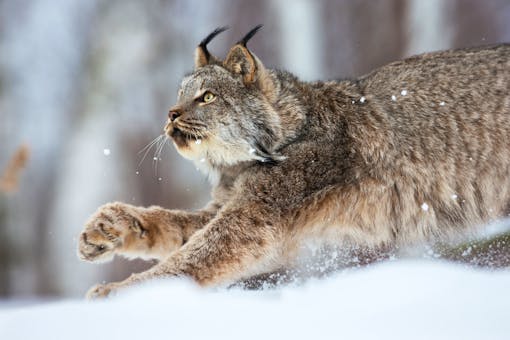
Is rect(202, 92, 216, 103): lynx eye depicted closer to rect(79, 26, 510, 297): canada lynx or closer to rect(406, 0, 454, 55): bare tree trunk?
rect(79, 26, 510, 297): canada lynx

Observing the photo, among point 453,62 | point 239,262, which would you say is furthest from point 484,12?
point 239,262

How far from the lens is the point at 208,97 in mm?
3791

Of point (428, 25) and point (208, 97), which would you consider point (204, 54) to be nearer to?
point (208, 97)

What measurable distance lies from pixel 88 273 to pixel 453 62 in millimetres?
5395

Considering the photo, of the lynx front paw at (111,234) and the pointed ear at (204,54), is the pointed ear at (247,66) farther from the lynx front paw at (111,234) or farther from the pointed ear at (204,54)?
the lynx front paw at (111,234)

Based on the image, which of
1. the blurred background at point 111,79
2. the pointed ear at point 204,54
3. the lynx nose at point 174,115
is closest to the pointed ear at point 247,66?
the pointed ear at point 204,54

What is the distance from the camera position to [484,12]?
248 inches

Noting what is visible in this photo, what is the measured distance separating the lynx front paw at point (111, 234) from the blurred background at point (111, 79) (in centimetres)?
322

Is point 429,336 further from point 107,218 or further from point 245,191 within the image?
point 107,218

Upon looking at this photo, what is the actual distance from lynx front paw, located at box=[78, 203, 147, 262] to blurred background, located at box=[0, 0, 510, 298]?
322 centimetres

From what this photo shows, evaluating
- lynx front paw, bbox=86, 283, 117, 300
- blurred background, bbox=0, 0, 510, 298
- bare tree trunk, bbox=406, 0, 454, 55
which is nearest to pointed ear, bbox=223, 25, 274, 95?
lynx front paw, bbox=86, 283, 117, 300

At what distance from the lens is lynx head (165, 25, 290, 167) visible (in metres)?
3.72

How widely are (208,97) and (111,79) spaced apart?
16.2 ft

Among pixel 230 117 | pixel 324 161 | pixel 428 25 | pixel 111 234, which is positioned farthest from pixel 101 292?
pixel 428 25
